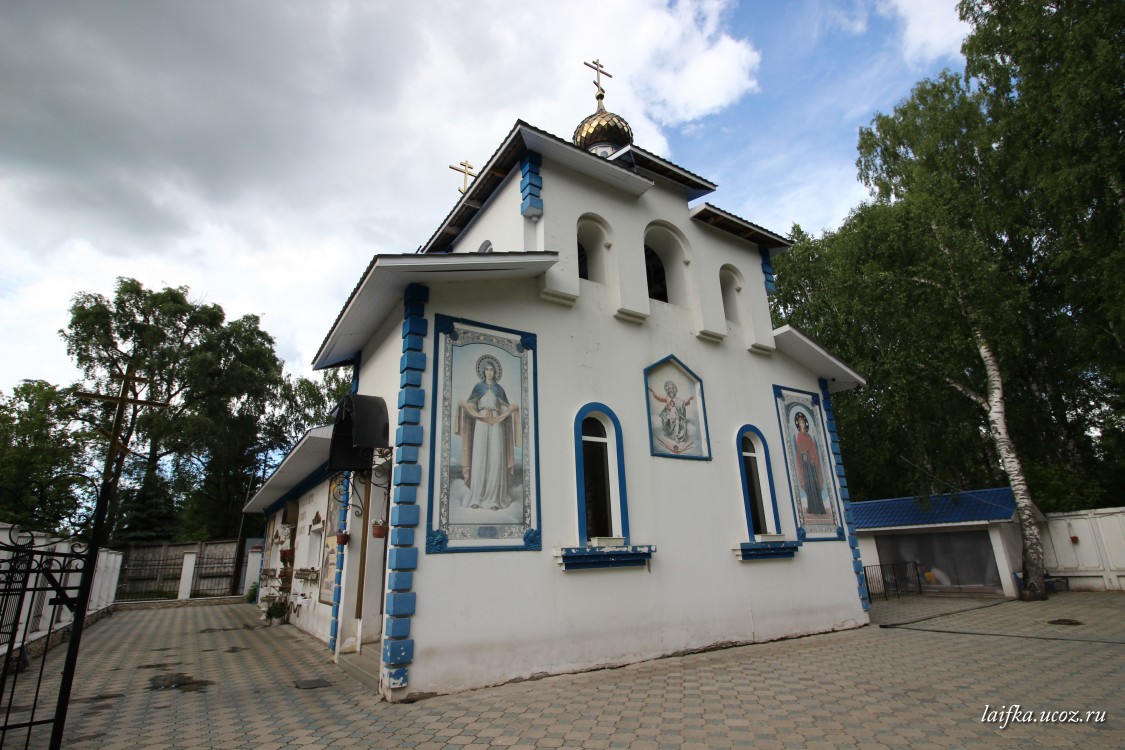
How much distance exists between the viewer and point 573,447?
8.11 meters

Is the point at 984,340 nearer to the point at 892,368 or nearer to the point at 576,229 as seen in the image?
the point at 892,368

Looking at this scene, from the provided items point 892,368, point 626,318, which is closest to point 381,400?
point 626,318

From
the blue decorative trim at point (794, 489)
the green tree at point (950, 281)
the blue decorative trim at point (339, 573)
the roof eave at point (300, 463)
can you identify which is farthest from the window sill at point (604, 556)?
the green tree at point (950, 281)

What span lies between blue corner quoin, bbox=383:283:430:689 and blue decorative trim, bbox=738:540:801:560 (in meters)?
5.39

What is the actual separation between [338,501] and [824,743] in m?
8.14

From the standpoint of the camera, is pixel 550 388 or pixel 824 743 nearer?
pixel 824 743

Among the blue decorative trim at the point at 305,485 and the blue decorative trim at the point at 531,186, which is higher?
the blue decorative trim at the point at 531,186

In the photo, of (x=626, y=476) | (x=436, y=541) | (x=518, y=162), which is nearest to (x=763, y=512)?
(x=626, y=476)

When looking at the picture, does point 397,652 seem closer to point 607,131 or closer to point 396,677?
point 396,677

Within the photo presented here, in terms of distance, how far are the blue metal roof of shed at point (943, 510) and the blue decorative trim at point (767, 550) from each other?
5492mm

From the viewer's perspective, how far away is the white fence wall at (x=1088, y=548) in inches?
578

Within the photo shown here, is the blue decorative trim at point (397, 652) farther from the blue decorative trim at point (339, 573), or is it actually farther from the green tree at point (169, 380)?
the green tree at point (169, 380)

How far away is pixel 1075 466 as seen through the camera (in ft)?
61.1

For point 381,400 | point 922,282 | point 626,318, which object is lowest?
point 381,400
